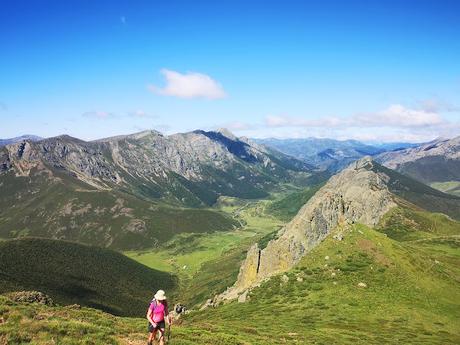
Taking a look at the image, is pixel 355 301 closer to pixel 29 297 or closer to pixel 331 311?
pixel 331 311

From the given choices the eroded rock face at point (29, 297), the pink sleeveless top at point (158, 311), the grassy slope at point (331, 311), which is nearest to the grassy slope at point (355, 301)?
the grassy slope at point (331, 311)

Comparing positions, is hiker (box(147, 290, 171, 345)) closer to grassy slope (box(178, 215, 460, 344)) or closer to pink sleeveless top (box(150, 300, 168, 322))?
pink sleeveless top (box(150, 300, 168, 322))

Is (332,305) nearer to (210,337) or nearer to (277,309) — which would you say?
(277,309)

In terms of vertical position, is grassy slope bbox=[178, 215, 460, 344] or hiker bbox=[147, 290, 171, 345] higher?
hiker bbox=[147, 290, 171, 345]

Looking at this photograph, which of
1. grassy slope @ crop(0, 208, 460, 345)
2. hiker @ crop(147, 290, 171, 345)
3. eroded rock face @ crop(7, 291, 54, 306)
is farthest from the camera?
eroded rock face @ crop(7, 291, 54, 306)

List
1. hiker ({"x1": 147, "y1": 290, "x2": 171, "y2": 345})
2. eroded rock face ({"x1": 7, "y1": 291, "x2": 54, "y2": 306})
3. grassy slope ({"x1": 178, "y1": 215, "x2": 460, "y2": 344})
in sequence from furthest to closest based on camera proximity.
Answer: grassy slope ({"x1": 178, "y1": 215, "x2": 460, "y2": 344}) → eroded rock face ({"x1": 7, "y1": 291, "x2": 54, "y2": 306}) → hiker ({"x1": 147, "y1": 290, "x2": 171, "y2": 345})

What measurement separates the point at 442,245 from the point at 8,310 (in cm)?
16710

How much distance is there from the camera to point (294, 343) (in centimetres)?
5741

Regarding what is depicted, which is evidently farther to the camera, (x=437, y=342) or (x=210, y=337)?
(x=437, y=342)

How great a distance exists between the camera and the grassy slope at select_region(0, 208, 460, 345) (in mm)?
42406

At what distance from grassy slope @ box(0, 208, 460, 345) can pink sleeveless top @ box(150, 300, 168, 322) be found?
5.19 metres

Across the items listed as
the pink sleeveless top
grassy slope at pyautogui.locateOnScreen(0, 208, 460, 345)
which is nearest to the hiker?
the pink sleeveless top

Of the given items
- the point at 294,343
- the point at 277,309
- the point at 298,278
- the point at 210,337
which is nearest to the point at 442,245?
the point at 298,278

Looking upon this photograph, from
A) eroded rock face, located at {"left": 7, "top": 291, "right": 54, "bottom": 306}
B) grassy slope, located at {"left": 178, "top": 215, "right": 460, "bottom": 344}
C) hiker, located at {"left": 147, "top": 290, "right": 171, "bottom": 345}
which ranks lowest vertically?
grassy slope, located at {"left": 178, "top": 215, "right": 460, "bottom": 344}
